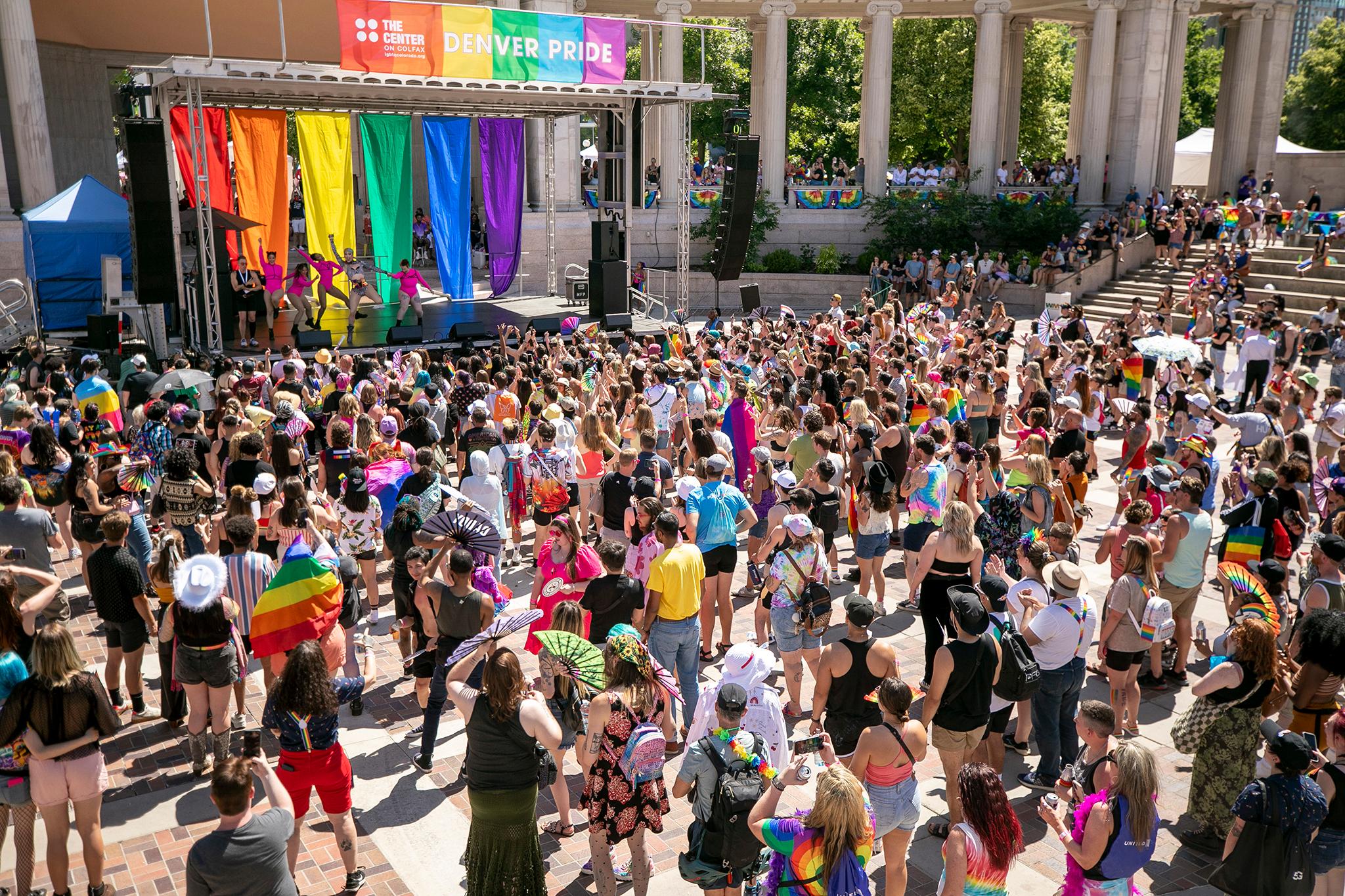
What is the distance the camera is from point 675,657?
690cm

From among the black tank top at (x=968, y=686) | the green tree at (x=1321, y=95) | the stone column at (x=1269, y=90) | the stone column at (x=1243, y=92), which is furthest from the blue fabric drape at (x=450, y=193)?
the green tree at (x=1321, y=95)

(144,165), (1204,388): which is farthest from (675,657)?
(144,165)

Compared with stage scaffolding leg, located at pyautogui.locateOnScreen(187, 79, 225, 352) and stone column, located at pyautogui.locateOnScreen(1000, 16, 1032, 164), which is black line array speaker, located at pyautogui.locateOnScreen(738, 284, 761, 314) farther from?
stone column, located at pyautogui.locateOnScreen(1000, 16, 1032, 164)

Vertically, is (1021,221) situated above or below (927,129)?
below

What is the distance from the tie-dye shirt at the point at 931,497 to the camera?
8.79 metres

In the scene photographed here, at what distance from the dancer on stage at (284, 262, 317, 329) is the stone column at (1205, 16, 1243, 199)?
29913 millimetres

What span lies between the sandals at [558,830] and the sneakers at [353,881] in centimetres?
106

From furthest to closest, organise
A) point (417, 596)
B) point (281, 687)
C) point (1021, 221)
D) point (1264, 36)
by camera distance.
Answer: point (1264, 36) → point (1021, 221) → point (417, 596) → point (281, 687)

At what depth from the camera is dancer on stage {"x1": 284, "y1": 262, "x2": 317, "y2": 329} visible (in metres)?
21.4

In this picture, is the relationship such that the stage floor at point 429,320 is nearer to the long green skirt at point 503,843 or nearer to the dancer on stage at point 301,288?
the dancer on stage at point 301,288

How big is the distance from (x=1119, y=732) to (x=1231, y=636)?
177cm

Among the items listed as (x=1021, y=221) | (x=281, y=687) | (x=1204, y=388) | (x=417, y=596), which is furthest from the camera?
(x=1021, y=221)

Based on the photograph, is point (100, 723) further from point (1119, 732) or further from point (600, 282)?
point (600, 282)

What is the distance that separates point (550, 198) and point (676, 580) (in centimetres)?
2142
